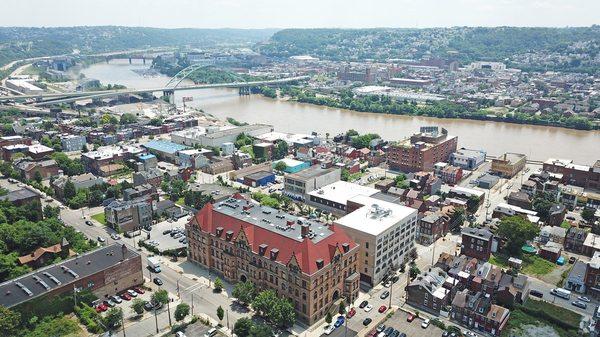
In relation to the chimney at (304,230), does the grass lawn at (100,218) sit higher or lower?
lower

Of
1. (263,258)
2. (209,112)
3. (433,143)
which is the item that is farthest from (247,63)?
(263,258)

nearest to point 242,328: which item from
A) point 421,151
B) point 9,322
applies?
point 9,322

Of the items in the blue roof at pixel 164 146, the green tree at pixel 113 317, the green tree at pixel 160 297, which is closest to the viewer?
the green tree at pixel 113 317

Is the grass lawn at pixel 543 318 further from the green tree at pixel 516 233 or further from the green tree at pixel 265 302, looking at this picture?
the green tree at pixel 265 302

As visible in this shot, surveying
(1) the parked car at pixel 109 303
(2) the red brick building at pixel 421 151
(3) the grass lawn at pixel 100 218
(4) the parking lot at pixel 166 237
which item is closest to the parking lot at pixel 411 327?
(1) the parked car at pixel 109 303

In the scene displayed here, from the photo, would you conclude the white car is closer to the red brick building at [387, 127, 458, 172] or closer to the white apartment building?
the white apartment building

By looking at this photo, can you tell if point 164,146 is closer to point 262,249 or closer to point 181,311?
point 262,249

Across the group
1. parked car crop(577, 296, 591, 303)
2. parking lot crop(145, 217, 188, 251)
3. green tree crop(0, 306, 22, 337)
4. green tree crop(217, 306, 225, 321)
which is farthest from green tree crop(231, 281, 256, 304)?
parked car crop(577, 296, 591, 303)

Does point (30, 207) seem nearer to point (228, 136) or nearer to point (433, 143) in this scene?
point (228, 136)
